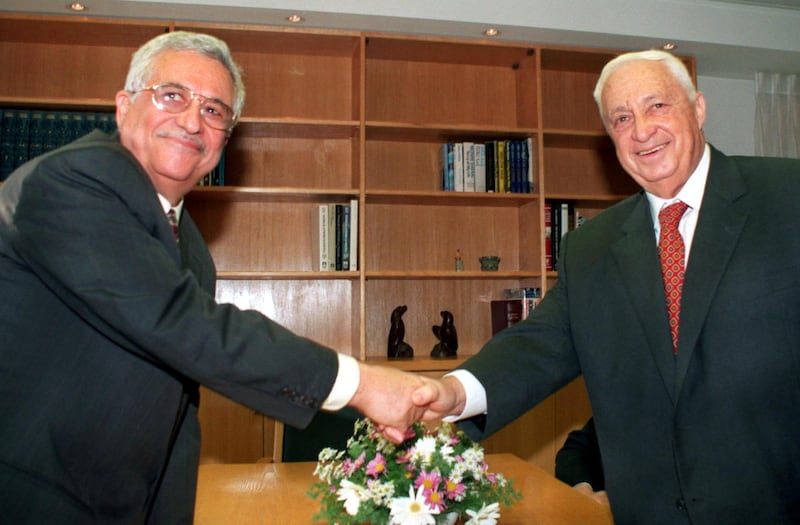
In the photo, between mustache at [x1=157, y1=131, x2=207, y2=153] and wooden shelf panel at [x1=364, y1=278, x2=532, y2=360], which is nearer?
mustache at [x1=157, y1=131, x2=207, y2=153]

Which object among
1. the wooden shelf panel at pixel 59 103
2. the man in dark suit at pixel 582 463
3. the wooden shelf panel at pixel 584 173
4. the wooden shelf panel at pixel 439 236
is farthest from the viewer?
the wooden shelf panel at pixel 584 173

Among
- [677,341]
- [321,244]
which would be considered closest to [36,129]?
[321,244]

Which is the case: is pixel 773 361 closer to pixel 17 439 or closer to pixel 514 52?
pixel 17 439

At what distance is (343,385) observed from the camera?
4.49 feet

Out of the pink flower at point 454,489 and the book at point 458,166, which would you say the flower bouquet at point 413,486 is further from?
the book at point 458,166

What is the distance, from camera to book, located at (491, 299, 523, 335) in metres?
4.06

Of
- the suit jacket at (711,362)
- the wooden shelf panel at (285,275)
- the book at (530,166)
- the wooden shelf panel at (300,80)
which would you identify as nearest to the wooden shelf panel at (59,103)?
the wooden shelf panel at (300,80)

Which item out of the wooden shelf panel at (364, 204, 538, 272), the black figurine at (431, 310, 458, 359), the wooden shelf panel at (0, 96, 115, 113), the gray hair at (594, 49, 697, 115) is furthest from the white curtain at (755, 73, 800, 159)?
the wooden shelf panel at (0, 96, 115, 113)

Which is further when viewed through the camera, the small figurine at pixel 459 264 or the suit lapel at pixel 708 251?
the small figurine at pixel 459 264

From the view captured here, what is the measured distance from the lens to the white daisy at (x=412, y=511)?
4.08 ft

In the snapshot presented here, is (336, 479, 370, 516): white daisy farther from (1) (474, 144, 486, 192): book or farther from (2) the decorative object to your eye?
(1) (474, 144, 486, 192): book

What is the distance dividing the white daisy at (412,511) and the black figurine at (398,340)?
2.63m

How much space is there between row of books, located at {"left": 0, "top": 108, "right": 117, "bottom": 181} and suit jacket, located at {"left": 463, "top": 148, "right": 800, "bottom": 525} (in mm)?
2997

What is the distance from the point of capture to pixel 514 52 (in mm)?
4152
